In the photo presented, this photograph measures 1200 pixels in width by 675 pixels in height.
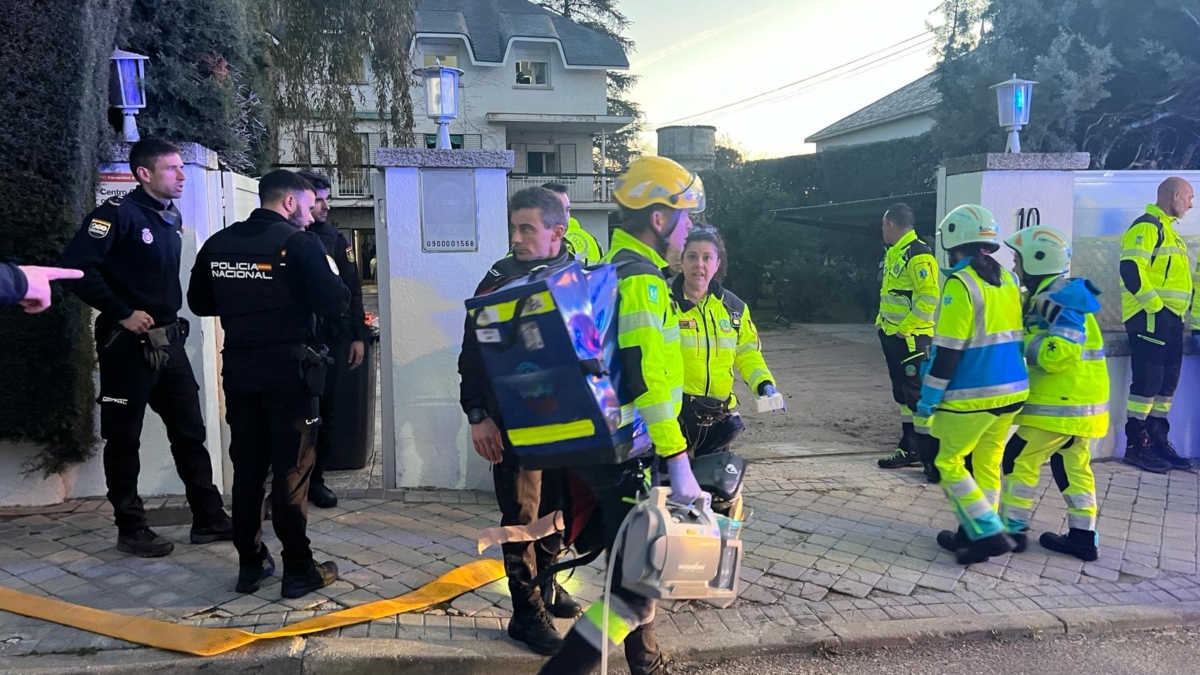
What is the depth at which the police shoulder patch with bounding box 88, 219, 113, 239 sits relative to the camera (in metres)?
4.12

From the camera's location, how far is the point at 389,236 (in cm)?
539

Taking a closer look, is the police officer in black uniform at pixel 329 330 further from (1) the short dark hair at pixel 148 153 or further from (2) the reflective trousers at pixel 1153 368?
(2) the reflective trousers at pixel 1153 368

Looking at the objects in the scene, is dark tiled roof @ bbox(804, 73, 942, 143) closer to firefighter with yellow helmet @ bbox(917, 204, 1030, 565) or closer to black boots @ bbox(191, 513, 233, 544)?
firefighter with yellow helmet @ bbox(917, 204, 1030, 565)

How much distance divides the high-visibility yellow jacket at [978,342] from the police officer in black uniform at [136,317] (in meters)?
4.19

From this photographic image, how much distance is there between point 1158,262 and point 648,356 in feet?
17.9

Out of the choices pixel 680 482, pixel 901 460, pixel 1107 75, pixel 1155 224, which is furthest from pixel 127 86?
pixel 1107 75

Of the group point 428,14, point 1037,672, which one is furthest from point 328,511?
point 428,14

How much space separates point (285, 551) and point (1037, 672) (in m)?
3.50

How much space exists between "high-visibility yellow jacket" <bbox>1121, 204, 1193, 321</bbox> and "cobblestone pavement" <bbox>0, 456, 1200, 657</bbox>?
1514 millimetres

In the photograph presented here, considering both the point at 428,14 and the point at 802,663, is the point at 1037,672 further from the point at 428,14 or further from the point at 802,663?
the point at 428,14

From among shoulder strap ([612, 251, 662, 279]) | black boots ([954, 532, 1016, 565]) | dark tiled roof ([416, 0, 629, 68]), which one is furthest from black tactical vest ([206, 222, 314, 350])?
dark tiled roof ([416, 0, 629, 68])

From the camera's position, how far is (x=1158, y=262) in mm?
6168

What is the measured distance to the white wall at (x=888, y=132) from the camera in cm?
2248

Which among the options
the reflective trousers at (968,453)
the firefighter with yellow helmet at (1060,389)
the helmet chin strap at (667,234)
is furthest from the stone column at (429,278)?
the firefighter with yellow helmet at (1060,389)
